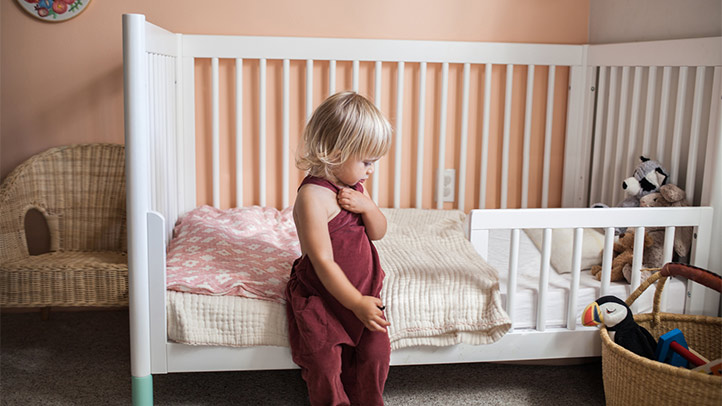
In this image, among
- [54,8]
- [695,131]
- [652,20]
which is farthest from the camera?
[54,8]

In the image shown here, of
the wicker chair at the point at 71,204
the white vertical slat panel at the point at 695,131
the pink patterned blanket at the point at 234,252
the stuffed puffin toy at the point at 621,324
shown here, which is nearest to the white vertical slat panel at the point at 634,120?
the white vertical slat panel at the point at 695,131

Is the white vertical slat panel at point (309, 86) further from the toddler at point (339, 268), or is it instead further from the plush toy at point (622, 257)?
the plush toy at point (622, 257)

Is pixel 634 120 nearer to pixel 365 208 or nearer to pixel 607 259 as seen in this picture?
pixel 607 259

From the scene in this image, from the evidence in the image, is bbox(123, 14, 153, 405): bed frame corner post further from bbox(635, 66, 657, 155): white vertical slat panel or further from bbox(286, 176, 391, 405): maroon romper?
bbox(635, 66, 657, 155): white vertical slat panel

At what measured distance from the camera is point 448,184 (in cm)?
240

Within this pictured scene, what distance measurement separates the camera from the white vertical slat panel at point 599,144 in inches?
89.0

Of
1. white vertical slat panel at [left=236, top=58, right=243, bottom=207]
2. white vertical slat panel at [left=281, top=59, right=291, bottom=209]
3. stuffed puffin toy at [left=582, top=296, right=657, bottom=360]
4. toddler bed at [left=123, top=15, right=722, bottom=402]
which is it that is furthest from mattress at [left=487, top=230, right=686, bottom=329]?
white vertical slat panel at [left=236, top=58, right=243, bottom=207]

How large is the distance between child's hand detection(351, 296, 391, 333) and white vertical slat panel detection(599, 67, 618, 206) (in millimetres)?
1027

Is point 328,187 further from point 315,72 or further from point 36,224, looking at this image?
point 36,224

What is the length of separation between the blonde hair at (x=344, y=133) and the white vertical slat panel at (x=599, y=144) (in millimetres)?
1002

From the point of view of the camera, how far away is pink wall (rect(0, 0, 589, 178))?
2207 millimetres

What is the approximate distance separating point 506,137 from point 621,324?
0.91m

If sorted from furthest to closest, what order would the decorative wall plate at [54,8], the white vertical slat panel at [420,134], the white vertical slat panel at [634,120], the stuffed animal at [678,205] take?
the white vertical slat panel at [420,134], the decorative wall plate at [54,8], the white vertical slat panel at [634,120], the stuffed animal at [678,205]

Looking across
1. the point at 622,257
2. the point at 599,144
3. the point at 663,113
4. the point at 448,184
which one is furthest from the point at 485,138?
the point at 622,257
